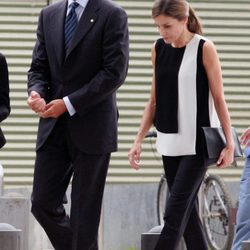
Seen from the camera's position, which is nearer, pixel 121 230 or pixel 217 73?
pixel 217 73

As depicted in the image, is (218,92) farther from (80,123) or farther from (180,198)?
(80,123)

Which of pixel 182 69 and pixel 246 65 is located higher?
pixel 182 69

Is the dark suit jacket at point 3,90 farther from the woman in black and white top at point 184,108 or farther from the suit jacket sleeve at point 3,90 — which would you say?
the woman in black and white top at point 184,108

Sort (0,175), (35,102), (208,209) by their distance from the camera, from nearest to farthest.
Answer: (35,102), (0,175), (208,209)

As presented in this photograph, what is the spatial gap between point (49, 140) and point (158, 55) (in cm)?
105

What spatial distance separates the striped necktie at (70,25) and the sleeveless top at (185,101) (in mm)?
714

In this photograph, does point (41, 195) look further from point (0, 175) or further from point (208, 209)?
point (208, 209)

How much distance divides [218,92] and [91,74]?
2.90 ft

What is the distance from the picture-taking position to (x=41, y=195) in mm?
7312

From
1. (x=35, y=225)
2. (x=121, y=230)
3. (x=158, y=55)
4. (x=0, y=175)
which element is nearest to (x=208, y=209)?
(x=121, y=230)

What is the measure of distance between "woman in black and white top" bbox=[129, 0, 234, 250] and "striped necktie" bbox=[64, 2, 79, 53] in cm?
54

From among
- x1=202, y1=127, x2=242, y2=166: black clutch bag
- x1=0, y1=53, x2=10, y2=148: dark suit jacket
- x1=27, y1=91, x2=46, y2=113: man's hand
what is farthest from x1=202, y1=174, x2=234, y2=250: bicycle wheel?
x1=27, y1=91, x2=46, y2=113: man's hand

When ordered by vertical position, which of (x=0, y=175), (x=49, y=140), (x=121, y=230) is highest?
(x=49, y=140)

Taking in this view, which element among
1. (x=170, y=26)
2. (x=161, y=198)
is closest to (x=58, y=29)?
(x=170, y=26)
